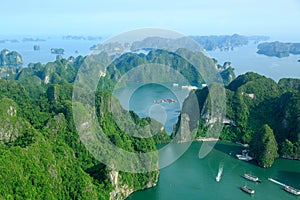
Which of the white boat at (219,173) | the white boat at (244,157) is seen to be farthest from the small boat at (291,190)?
the white boat at (244,157)

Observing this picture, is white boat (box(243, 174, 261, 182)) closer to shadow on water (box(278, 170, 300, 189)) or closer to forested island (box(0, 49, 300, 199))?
shadow on water (box(278, 170, 300, 189))

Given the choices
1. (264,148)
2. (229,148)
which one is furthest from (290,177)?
(229,148)

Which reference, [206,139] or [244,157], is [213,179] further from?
[206,139]

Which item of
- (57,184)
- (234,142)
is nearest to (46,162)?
(57,184)

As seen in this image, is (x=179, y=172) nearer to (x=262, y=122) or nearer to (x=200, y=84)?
(x=262, y=122)

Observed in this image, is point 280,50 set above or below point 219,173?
above

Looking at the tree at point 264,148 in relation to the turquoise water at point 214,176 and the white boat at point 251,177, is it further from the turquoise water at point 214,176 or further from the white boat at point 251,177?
the white boat at point 251,177
